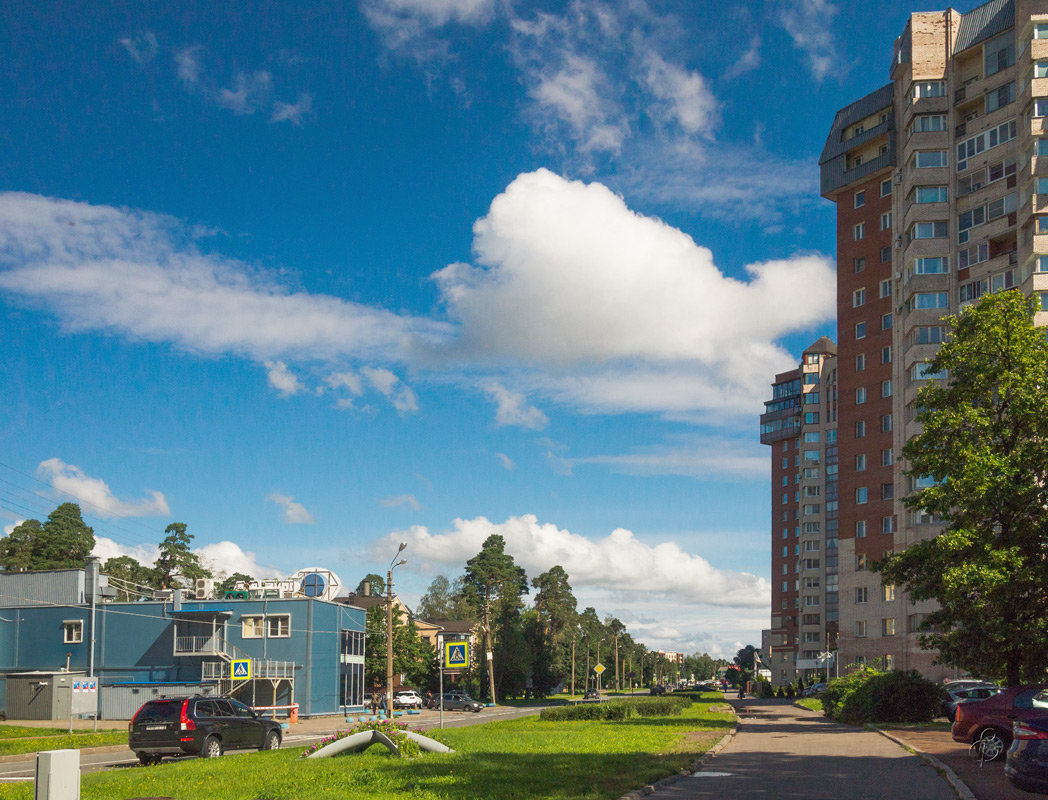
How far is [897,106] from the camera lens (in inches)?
2808

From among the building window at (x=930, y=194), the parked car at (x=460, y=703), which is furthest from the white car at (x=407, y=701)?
the building window at (x=930, y=194)

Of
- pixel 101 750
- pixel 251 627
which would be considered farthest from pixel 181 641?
pixel 101 750

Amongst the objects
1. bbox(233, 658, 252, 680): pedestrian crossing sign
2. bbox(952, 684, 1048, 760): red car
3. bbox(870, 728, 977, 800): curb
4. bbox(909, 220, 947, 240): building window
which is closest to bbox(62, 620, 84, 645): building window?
bbox(233, 658, 252, 680): pedestrian crossing sign

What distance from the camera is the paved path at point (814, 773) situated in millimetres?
15148

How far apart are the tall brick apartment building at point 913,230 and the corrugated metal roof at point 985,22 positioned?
95 millimetres

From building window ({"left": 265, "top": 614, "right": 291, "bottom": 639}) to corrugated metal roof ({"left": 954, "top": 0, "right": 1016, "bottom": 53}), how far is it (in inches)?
2347

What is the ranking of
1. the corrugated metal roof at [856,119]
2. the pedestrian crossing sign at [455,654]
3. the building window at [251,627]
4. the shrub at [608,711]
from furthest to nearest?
the corrugated metal roof at [856,119] < the building window at [251,627] < the shrub at [608,711] < the pedestrian crossing sign at [455,654]

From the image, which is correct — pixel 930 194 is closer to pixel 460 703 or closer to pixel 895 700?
pixel 895 700

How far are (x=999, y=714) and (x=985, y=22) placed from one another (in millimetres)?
59052

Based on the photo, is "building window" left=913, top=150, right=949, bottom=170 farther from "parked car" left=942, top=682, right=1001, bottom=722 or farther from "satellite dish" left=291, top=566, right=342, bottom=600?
"satellite dish" left=291, top=566, right=342, bottom=600

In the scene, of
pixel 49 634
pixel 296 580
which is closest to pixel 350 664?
pixel 296 580

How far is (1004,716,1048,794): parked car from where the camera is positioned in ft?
42.3

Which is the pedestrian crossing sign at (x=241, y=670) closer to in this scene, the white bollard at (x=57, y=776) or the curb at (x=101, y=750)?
the curb at (x=101, y=750)

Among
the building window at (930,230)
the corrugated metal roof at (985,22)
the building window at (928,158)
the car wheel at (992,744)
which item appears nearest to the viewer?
the car wheel at (992,744)
